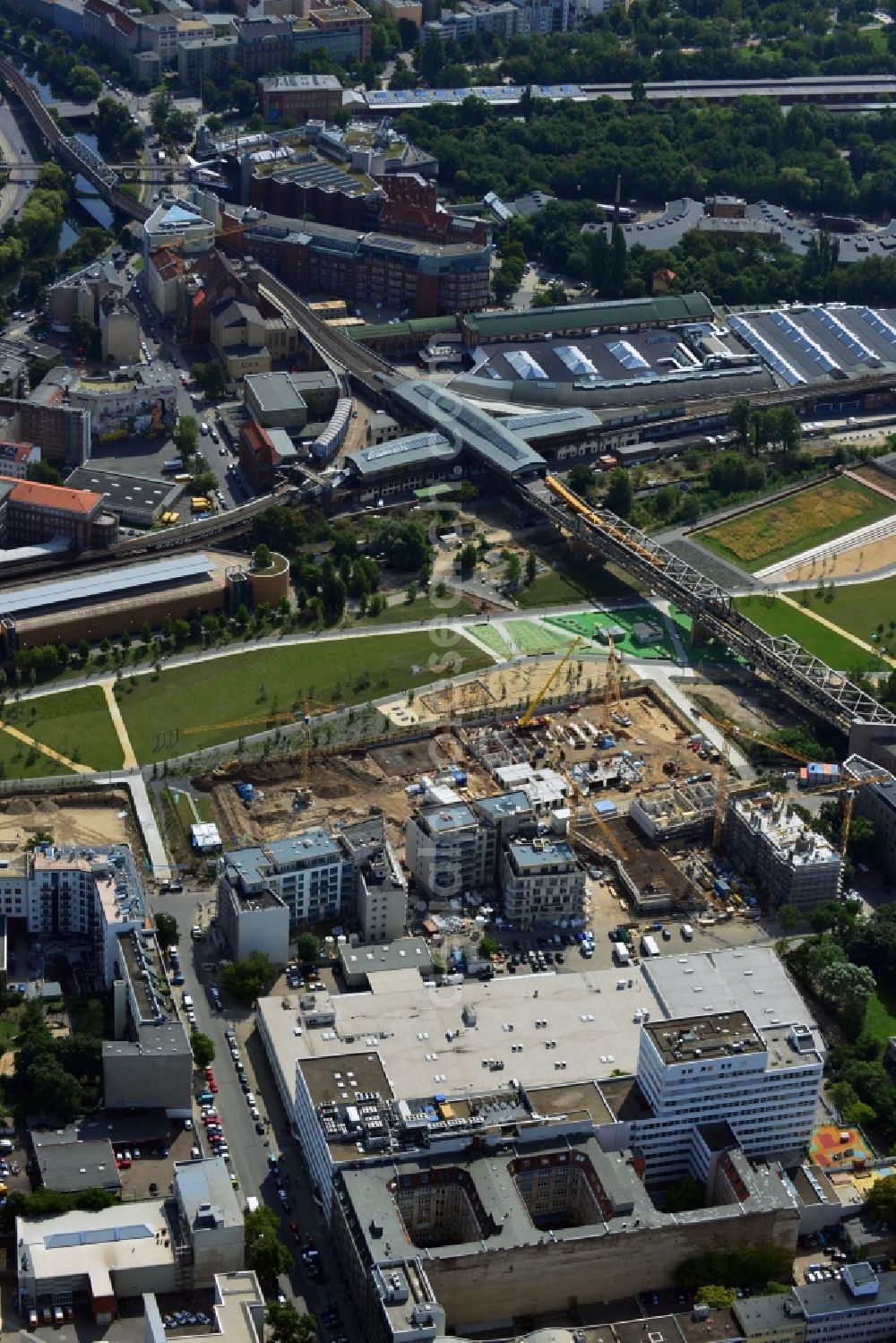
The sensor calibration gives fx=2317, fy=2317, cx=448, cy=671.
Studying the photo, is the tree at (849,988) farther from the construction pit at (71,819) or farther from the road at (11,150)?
the road at (11,150)

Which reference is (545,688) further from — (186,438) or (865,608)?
(186,438)

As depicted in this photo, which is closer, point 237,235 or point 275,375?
point 275,375

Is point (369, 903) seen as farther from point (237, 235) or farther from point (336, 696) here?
point (237, 235)

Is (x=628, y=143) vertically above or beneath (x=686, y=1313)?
above

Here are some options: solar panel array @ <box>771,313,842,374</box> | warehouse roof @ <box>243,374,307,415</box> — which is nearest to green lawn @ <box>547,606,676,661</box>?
warehouse roof @ <box>243,374,307,415</box>

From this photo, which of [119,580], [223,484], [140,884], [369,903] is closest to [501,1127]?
[369,903]

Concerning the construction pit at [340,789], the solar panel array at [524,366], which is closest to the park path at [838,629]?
the construction pit at [340,789]
